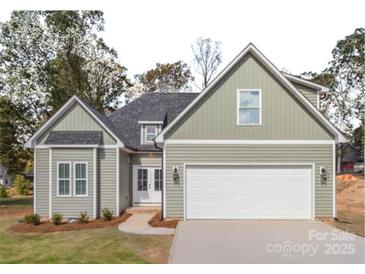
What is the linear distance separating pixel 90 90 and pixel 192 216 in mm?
19397

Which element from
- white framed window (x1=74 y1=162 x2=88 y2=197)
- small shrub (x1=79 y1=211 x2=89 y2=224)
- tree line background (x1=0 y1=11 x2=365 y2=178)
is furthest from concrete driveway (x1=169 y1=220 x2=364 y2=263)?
tree line background (x1=0 y1=11 x2=365 y2=178)

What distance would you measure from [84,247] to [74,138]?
600cm

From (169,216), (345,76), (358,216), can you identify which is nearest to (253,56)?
(169,216)

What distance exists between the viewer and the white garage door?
14203mm

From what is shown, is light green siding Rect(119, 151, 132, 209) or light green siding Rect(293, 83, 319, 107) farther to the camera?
light green siding Rect(119, 151, 132, 209)

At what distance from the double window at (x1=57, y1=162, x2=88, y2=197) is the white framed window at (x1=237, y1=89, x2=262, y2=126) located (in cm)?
640

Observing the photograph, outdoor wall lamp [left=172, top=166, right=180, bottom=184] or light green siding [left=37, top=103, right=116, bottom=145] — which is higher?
light green siding [left=37, top=103, right=116, bottom=145]

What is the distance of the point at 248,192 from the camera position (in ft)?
46.8

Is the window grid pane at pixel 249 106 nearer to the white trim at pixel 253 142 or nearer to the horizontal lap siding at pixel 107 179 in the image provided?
the white trim at pixel 253 142

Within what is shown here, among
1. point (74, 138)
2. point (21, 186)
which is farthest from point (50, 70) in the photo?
point (74, 138)

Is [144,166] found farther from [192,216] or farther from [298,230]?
[298,230]

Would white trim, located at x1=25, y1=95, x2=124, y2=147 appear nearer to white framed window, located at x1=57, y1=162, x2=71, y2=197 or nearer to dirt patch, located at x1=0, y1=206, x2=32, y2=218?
white framed window, located at x1=57, y1=162, x2=71, y2=197

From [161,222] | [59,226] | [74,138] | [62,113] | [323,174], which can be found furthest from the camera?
[62,113]

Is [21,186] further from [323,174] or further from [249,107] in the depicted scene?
[323,174]
